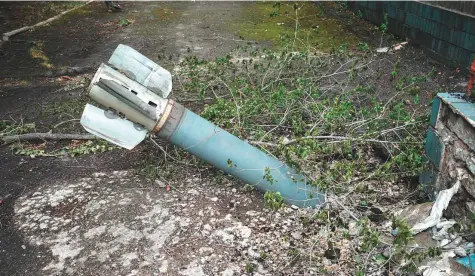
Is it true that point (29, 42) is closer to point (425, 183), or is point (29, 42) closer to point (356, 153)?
point (356, 153)

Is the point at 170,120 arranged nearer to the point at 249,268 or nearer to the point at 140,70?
the point at 140,70

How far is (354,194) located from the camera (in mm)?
3406

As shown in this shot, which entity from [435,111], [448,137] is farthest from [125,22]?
[448,137]

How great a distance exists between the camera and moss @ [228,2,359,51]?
24.8ft

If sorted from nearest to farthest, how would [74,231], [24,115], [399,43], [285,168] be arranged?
1. [74,231]
2. [285,168]
3. [24,115]
4. [399,43]

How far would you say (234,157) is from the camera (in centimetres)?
347

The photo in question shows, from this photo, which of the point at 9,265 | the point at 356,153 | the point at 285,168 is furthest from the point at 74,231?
the point at 356,153

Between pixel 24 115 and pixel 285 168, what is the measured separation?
3.46 m

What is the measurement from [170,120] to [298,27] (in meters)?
5.63

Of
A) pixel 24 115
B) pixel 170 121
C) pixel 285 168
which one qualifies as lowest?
pixel 24 115

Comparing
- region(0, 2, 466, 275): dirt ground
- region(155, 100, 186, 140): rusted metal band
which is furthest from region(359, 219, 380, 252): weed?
region(155, 100, 186, 140): rusted metal band

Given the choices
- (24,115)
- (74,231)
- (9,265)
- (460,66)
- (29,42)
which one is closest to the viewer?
(9,265)

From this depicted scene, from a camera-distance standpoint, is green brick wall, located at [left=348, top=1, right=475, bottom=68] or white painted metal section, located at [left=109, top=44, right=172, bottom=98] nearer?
white painted metal section, located at [left=109, top=44, right=172, bottom=98]

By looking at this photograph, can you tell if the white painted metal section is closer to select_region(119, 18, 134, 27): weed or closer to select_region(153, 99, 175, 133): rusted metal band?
select_region(153, 99, 175, 133): rusted metal band
